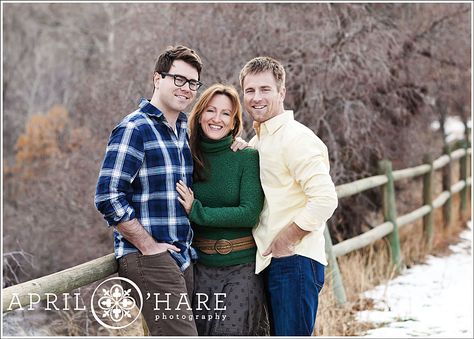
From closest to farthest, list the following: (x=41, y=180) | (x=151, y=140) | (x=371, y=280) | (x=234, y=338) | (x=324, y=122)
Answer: (x=151, y=140)
(x=234, y=338)
(x=371, y=280)
(x=324, y=122)
(x=41, y=180)

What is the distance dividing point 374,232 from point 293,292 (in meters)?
3.28

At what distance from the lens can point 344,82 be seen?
680 cm

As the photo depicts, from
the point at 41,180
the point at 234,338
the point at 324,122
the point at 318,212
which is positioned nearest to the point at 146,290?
the point at 234,338

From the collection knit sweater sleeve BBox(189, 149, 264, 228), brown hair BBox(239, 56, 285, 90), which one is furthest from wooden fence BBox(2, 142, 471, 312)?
brown hair BBox(239, 56, 285, 90)

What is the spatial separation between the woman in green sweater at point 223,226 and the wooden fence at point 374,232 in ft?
1.39

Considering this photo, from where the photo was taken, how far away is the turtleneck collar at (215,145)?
2.86 meters

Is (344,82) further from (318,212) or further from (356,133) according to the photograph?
(318,212)

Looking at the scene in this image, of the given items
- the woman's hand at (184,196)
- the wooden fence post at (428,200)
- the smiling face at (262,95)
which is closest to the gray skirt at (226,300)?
the woman's hand at (184,196)

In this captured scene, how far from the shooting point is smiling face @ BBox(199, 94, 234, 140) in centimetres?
285

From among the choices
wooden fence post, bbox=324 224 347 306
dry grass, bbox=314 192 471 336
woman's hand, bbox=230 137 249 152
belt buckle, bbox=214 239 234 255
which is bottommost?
dry grass, bbox=314 192 471 336

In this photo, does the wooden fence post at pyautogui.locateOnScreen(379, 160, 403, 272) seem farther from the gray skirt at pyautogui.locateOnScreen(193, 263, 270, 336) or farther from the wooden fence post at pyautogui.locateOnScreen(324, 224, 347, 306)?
the gray skirt at pyautogui.locateOnScreen(193, 263, 270, 336)

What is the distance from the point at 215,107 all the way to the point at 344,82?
4163mm

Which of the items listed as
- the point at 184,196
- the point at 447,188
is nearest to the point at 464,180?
the point at 447,188

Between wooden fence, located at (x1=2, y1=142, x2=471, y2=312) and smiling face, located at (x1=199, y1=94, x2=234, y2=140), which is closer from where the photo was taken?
wooden fence, located at (x1=2, y1=142, x2=471, y2=312)
